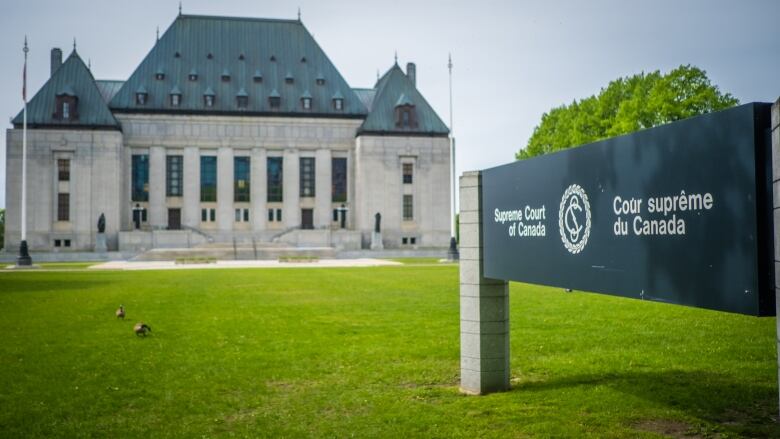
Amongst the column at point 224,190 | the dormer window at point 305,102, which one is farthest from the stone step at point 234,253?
the dormer window at point 305,102

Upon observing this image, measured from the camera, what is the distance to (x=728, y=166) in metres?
5.12

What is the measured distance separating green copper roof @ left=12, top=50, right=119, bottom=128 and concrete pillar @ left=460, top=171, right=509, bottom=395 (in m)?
70.8

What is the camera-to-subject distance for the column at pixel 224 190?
251 ft

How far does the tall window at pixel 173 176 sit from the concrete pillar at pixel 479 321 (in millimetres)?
71142

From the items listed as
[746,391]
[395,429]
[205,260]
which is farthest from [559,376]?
[205,260]

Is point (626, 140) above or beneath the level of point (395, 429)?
above

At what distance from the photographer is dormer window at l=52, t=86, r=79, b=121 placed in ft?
237

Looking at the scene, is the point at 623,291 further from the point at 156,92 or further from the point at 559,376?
the point at 156,92

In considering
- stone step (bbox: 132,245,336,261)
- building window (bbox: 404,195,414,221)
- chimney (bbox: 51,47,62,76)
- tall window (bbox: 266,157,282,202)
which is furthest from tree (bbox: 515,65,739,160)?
chimney (bbox: 51,47,62,76)

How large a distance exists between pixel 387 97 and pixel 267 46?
616 inches

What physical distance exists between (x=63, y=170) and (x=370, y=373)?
234ft

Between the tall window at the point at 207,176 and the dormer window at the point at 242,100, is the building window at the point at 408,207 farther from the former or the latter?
the tall window at the point at 207,176

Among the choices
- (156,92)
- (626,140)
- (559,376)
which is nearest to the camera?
(626,140)

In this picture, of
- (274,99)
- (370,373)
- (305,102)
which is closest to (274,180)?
(274,99)
